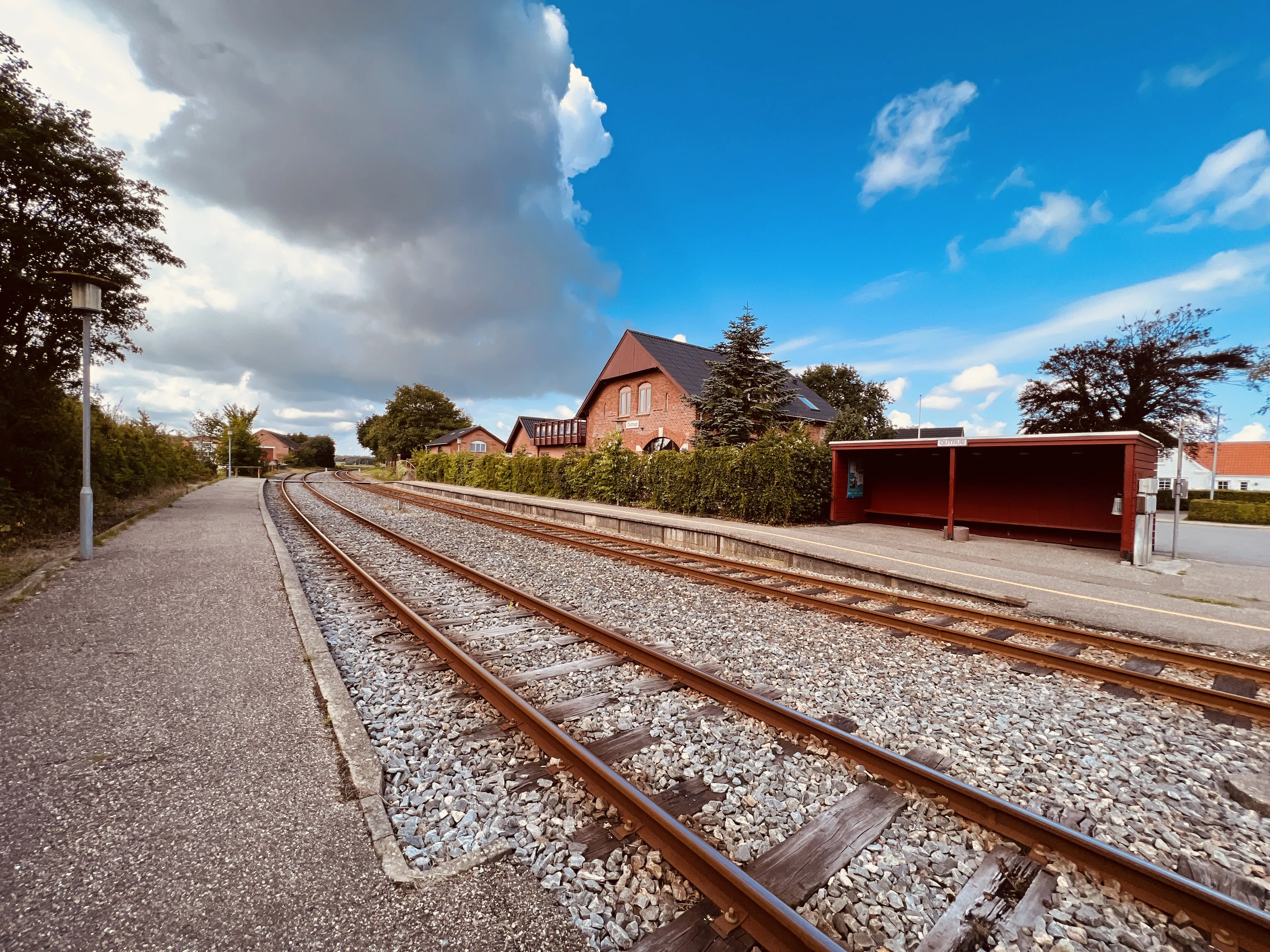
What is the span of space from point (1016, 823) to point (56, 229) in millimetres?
21390

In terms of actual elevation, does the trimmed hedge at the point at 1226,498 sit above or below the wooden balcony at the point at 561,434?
below

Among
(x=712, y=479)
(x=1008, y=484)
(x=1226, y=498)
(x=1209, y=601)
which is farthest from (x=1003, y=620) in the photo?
(x=1226, y=498)

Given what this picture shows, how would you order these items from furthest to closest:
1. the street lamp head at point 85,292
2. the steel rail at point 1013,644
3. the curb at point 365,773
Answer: the street lamp head at point 85,292 < the steel rail at point 1013,644 < the curb at point 365,773

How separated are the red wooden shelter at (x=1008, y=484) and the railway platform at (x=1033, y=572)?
59cm

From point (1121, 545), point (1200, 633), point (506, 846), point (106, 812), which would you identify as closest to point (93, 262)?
point (106, 812)

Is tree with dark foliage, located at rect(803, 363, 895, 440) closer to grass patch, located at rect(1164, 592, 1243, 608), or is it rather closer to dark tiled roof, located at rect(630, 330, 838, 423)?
dark tiled roof, located at rect(630, 330, 838, 423)

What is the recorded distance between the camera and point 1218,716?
428 cm

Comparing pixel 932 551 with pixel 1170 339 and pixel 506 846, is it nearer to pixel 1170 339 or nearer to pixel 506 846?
pixel 506 846

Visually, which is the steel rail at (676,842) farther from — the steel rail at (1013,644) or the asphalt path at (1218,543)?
the asphalt path at (1218,543)

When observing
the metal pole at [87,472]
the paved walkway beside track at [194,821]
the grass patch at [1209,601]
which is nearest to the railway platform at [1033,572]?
the grass patch at [1209,601]

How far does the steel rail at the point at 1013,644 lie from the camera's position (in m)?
4.44

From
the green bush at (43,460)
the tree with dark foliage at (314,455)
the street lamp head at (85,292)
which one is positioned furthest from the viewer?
the tree with dark foliage at (314,455)

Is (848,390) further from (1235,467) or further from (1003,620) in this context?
(1003,620)

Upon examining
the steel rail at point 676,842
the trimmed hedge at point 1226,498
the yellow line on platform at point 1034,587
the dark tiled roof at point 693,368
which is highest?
the dark tiled roof at point 693,368
